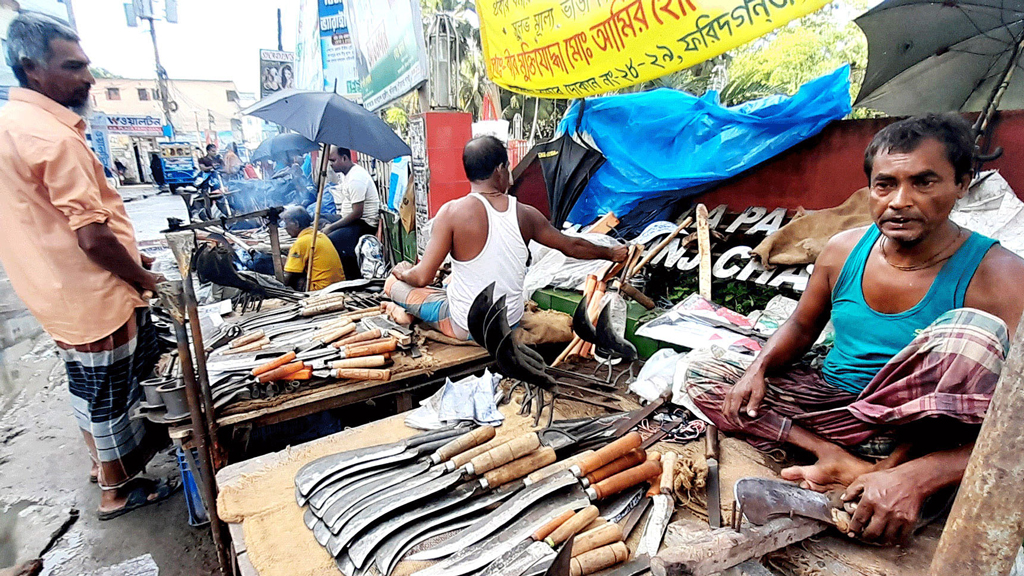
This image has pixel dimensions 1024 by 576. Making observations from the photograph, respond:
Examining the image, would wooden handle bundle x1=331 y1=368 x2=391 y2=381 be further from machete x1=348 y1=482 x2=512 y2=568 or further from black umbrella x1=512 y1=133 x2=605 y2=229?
black umbrella x1=512 y1=133 x2=605 y2=229

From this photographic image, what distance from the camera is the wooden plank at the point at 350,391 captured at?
2.73m

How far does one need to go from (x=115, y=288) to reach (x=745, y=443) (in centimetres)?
345

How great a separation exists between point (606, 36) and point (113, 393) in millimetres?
3936

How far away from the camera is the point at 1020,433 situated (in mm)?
793

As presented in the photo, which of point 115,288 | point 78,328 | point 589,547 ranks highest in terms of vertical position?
point 115,288

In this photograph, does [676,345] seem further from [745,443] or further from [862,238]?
[862,238]

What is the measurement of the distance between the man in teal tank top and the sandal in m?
3.48

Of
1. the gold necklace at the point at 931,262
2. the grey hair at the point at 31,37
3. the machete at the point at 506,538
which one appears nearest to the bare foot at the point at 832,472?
the gold necklace at the point at 931,262

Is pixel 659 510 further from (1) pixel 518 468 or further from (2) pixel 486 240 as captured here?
(2) pixel 486 240

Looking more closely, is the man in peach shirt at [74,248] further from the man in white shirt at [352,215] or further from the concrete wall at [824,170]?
the concrete wall at [824,170]

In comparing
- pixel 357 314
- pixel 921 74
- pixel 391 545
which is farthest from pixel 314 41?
pixel 391 545

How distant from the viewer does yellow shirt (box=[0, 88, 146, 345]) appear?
7.91 feet

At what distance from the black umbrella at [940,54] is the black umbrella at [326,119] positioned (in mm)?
4504

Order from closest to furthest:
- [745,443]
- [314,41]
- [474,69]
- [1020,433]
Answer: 1. [1020,433]
2. [745,443]
3. [314,41]
4. [474,69]
